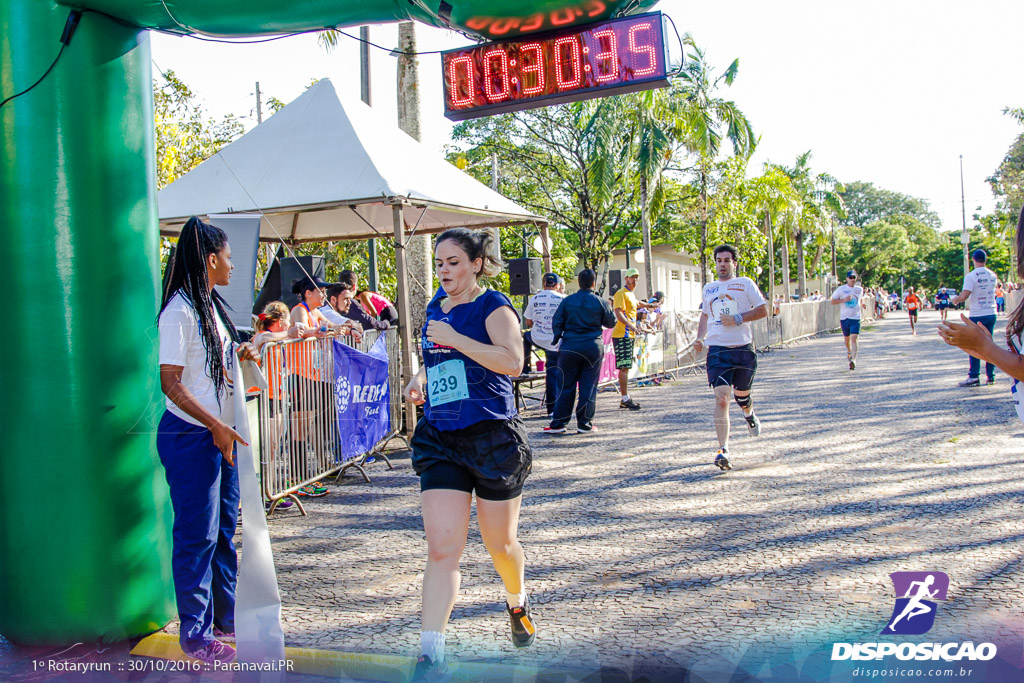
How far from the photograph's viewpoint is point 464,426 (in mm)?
3229

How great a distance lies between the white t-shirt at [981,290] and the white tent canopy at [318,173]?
6332 millimetres

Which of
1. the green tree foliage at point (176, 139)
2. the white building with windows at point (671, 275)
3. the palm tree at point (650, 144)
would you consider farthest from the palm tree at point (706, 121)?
the green tree foliage at point (176, 139)

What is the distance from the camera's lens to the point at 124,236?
381cm

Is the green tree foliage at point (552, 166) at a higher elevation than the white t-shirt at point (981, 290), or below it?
higher

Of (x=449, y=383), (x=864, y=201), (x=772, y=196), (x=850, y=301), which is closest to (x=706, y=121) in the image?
(x=772, y=196)

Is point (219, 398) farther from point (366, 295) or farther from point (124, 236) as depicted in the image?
point (366, 295)

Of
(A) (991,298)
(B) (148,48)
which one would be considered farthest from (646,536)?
(A) (991,298)

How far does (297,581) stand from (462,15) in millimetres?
3143

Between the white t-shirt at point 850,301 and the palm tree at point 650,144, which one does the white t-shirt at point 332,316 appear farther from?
the palm tree at point 650,144

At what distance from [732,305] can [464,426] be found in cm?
449

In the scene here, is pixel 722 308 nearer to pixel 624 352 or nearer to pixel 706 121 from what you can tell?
pixel 624 352

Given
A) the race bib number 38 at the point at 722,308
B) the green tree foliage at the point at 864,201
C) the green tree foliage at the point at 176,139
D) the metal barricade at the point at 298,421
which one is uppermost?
the green tree foliage at the point at 864,201

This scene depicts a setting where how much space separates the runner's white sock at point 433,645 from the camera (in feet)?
9.99

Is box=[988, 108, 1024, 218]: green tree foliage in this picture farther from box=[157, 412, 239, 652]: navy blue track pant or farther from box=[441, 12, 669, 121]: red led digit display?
box=[157, 412, 239, 652]: navy blue track pant
